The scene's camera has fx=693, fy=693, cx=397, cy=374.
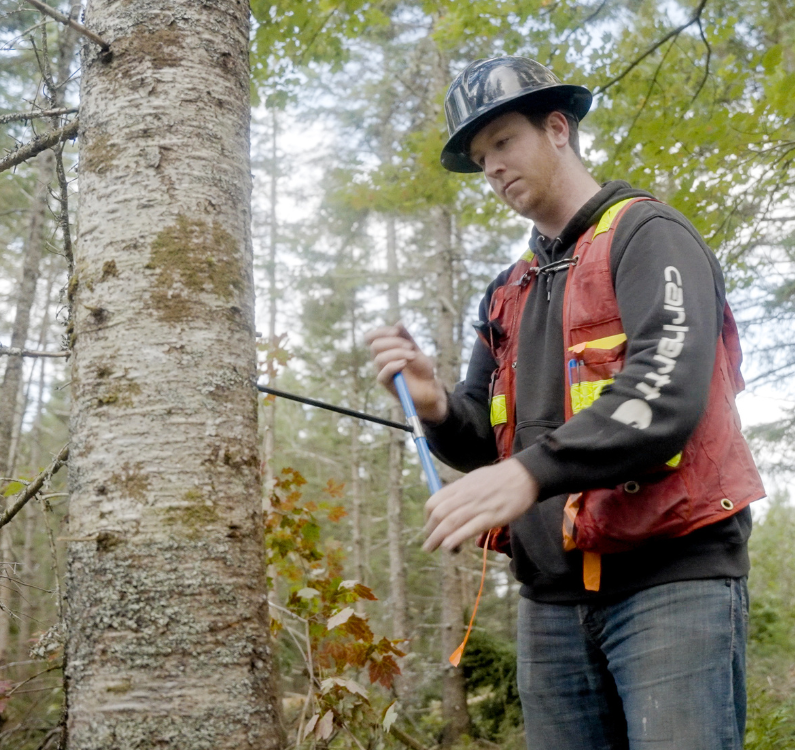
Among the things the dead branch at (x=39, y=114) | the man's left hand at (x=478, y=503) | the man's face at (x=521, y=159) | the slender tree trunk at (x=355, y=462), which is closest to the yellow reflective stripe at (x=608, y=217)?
the man's face at (x=521, y=159)

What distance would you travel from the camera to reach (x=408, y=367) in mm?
1998

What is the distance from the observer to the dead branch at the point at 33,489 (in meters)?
1.83

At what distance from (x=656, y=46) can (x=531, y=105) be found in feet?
9.80

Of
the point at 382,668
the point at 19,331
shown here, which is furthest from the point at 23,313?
the point at 382,668

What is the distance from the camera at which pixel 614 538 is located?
152cm

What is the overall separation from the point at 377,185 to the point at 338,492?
4.06 meters

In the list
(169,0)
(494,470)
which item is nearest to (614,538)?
(494,470)

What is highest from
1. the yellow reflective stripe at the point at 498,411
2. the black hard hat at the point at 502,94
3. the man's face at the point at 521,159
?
the black hard hat at the point at 502,94

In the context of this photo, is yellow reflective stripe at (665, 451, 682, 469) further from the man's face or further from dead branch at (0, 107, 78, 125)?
dead branch at (0, 107, 78, 125)

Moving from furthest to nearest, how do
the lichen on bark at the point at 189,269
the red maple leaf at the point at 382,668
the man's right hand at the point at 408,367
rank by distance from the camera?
the red maple leaf at the point at 382,668, the man's right hand at the point at 408,367, the lichen on bark at the point at 189,269

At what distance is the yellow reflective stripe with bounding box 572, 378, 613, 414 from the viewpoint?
1607 mm

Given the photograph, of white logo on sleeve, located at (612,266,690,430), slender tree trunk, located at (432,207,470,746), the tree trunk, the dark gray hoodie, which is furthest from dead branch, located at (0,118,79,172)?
slender tree trunk, located at (432,207,470,746)

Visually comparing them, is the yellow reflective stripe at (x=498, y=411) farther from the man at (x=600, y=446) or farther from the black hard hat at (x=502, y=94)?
the black hard hat at (x=502, y=94)

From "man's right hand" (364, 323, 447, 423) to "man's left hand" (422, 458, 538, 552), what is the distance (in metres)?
0.60
